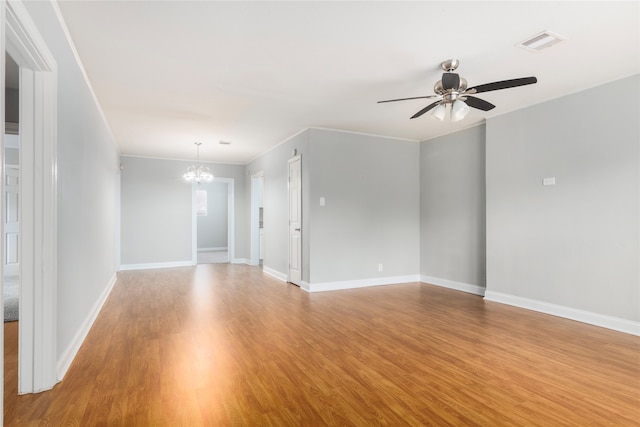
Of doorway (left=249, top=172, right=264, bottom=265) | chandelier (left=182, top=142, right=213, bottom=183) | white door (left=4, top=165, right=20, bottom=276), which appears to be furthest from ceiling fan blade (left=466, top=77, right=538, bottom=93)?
white door (left=4, top=165, right=20, bottom=276)

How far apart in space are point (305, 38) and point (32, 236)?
7.74 feet

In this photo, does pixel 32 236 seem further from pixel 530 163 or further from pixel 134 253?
pixel 134 253

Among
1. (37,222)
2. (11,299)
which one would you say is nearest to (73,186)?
(37,222)

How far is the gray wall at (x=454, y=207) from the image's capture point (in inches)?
209

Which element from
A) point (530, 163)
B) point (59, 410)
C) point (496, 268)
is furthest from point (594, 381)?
point (59, 410)

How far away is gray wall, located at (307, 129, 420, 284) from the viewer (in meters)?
5.52

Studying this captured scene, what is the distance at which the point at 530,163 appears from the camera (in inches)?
173

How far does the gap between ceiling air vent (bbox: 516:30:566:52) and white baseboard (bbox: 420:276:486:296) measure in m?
3.46

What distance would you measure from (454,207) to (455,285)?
1.29 meters

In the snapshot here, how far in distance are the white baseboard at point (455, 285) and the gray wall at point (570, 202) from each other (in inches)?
15.5

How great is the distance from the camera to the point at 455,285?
5652 millimetres

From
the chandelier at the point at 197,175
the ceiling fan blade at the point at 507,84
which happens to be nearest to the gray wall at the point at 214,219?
the chandelier at the point at 197,175

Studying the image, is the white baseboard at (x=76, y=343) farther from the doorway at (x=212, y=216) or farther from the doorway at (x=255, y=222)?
the doorway at (x=212, y=216)

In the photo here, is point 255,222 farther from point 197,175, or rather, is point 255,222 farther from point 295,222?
point 295,222
